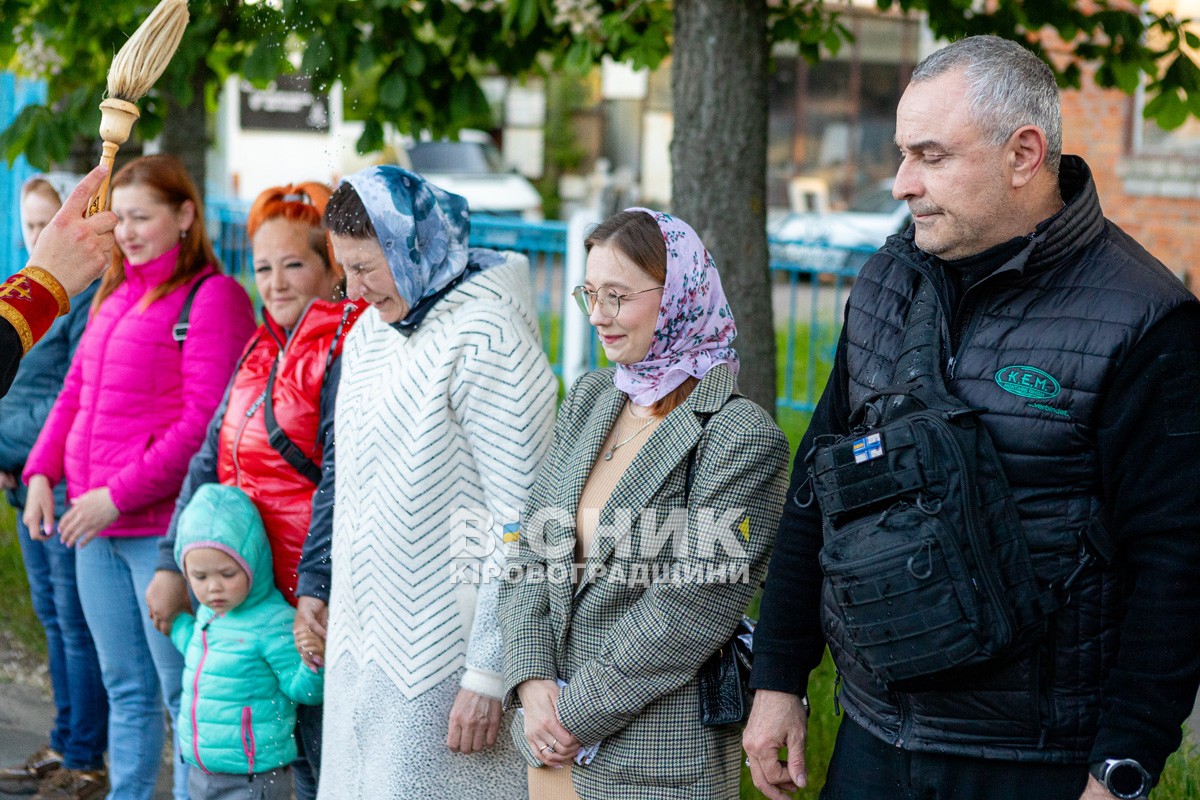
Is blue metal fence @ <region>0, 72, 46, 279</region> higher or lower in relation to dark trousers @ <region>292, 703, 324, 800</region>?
higher

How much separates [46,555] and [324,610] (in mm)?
1966

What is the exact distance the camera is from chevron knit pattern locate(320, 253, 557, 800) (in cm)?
315

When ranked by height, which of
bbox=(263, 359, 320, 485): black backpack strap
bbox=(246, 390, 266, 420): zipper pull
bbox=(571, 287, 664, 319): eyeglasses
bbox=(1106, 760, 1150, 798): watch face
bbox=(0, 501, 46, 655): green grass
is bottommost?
bbox=(0, 501, 46, 655): green grass

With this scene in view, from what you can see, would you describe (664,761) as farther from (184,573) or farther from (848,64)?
(848,64)

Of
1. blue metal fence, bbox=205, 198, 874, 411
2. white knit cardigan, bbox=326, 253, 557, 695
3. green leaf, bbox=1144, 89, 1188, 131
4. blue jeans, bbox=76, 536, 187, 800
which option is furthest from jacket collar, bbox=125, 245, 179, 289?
blue metal fence, bbox=205, 198, 874, 411

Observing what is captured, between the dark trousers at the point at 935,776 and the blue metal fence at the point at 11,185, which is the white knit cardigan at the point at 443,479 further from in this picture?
the blue metal fence at the point at 11,185

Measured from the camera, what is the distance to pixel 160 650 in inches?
163

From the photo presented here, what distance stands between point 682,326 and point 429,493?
2.50 ft

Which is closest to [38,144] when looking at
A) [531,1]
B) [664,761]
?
[531,1]

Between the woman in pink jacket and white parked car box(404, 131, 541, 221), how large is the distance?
1745 centimetres

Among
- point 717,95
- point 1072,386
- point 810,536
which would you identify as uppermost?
point 717,95

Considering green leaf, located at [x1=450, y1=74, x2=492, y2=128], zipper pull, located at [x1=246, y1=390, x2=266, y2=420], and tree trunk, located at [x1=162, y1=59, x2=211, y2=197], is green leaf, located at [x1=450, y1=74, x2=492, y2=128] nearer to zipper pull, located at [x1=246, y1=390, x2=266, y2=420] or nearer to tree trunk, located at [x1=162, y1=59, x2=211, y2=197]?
tree trunk, located at [x1=162, y1=59, x2=211, y2=197]

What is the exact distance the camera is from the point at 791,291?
9.29 meters

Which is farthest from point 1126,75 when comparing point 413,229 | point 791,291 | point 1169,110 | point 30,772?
point 30,772
